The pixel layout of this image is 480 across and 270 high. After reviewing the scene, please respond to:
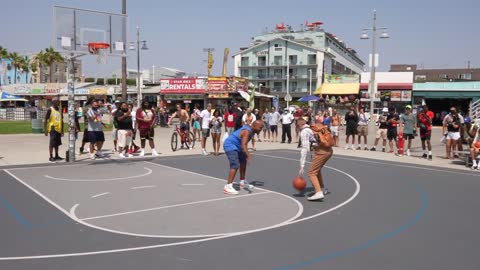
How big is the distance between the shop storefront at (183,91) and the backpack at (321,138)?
3617cm

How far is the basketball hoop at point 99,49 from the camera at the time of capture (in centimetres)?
1427

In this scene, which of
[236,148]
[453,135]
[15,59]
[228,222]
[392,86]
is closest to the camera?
[228,222]

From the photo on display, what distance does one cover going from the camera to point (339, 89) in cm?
4734

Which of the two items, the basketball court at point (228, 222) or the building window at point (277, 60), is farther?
the building window at point (277, 60)

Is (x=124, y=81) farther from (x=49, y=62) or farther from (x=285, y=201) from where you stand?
(x=49, y=62)

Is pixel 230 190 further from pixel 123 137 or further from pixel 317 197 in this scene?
pixel 123 137

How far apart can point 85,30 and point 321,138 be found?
364 inches

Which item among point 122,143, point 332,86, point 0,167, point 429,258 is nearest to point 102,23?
point 122,143

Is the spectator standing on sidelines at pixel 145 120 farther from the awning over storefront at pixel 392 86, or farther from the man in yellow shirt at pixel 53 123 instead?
the awning over storefront at pixel 392 86

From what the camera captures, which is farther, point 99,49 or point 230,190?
point 99,49

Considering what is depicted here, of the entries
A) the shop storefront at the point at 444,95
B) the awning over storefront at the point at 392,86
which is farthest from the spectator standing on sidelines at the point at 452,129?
the awning over storefront at the point at 392,86

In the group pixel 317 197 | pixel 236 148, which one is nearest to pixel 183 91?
pixel 236 148

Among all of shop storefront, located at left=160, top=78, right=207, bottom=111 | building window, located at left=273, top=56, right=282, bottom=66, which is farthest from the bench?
building window, located at left=273, top=56, right=282, bottom=66

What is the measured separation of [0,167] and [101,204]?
6250 millimetres
